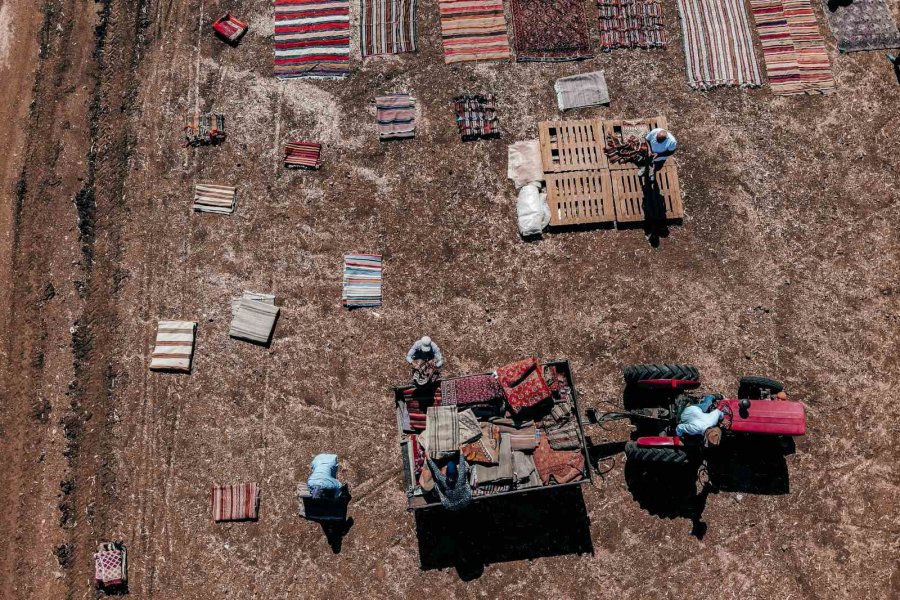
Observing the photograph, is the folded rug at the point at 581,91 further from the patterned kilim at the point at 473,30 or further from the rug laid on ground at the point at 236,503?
the rug laid on ground at the point at 236,503

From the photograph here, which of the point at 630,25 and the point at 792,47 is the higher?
the point at 630,25

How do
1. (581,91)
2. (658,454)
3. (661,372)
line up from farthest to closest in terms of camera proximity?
(581,91) → (661,372) → (658,454)

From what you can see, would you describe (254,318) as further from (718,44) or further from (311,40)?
(718,44)

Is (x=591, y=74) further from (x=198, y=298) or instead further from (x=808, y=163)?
(x=198, y=298)

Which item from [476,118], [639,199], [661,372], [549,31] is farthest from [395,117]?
[661,372]

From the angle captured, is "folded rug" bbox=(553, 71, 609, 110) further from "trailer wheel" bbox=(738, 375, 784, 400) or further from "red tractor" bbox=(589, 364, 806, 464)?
"trailer wheel" bbox=(738, 375, 784, 400)
